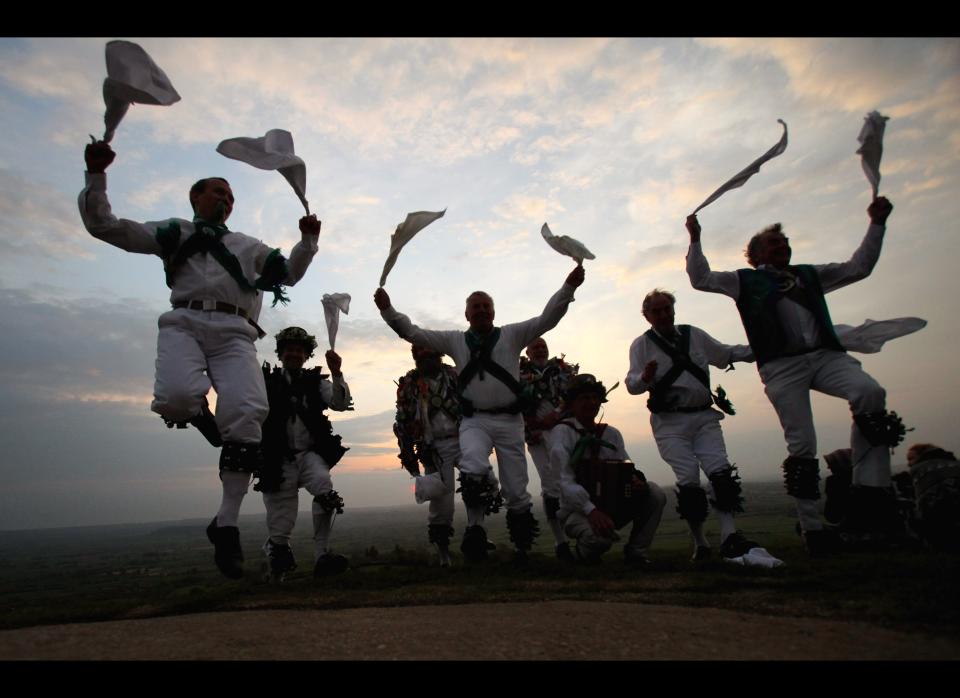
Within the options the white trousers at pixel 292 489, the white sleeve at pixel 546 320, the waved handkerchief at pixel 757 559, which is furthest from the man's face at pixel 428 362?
the waved handkerchief at pixel 757 559

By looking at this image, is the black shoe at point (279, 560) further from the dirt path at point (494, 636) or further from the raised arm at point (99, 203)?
the raised arm at point (99, 203)

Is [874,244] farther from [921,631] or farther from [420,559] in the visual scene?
[420,559]

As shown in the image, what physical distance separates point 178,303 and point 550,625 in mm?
3349

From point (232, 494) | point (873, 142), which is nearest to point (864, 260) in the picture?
point (873, 142)

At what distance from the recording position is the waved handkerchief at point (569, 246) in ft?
17.6

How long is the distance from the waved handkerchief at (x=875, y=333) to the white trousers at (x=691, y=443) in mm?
1405

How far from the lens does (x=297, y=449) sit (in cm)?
598

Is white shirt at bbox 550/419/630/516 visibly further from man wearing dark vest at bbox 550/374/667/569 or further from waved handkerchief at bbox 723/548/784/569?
waved handkerchief at bbox 723/548/784/569

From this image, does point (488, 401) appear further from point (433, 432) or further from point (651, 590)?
point (651, 590)

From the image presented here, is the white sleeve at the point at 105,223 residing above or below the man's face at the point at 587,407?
above

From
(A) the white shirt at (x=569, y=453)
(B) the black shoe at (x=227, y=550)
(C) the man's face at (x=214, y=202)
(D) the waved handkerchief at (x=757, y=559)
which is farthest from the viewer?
(A) the white shirt at (x=569, y=453)

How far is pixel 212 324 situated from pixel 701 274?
4166 millimetres
